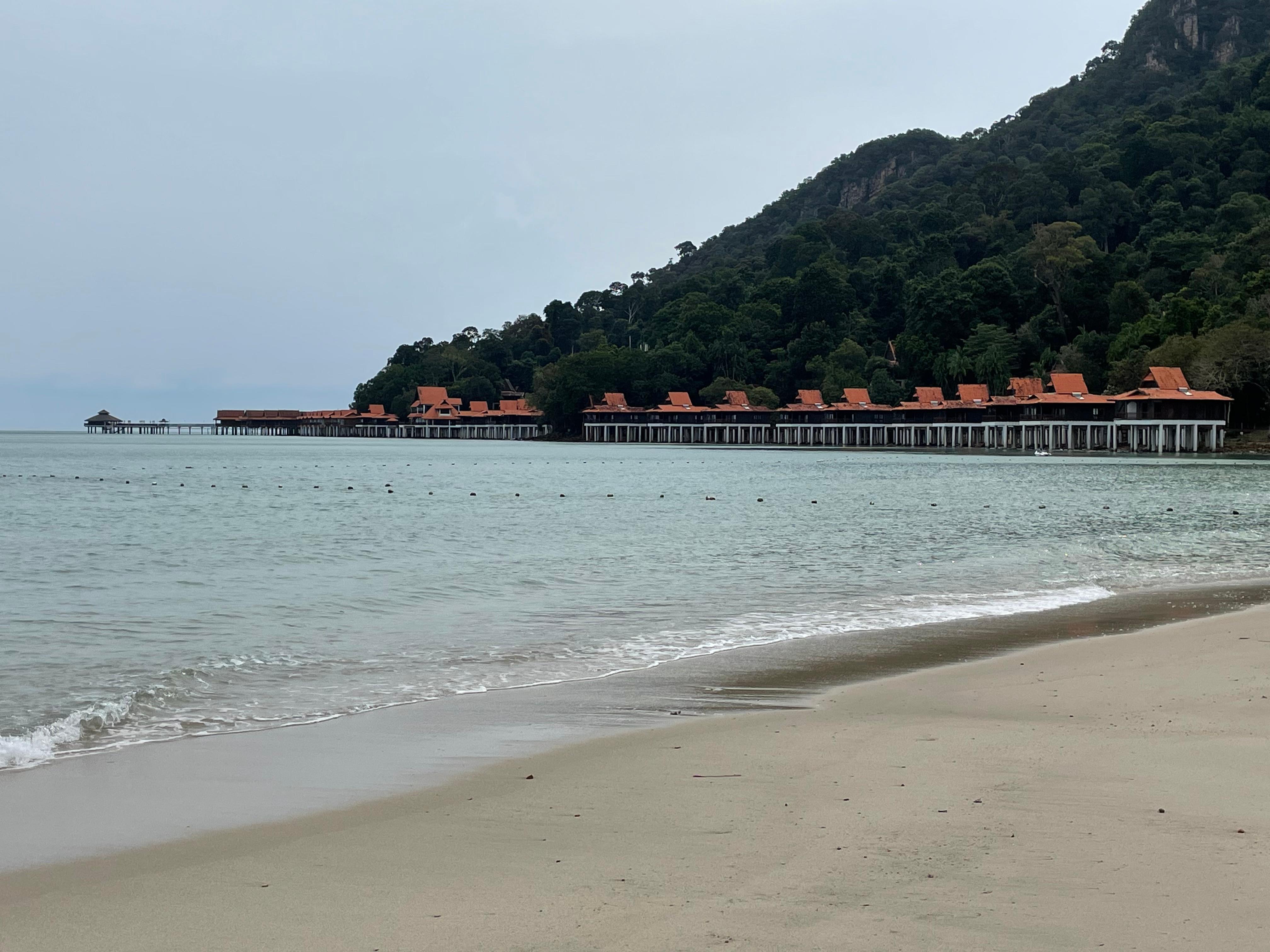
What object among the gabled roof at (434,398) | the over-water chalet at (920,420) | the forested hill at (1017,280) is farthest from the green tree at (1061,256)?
the gabled roof at (434,398)

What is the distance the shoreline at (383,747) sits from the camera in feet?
16.9

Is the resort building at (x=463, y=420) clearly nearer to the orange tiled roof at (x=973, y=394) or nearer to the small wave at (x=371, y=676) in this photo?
the orange tiled roof at (x=973, y=394)

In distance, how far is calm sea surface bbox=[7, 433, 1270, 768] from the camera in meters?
8.88

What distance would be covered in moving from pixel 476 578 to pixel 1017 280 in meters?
122

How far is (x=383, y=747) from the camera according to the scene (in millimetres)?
6664

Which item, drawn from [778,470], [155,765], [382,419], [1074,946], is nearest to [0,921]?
[155,765]

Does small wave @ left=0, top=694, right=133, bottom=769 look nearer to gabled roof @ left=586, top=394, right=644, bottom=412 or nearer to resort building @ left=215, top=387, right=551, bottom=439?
gabled roof @ left=586, top=394, right=644, bottom=412

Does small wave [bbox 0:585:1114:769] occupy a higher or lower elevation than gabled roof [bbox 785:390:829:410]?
lower

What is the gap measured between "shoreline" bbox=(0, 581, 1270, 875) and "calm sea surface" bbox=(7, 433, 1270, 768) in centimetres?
42

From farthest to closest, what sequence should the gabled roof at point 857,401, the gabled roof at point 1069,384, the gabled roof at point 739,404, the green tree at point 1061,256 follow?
the gabled roof at point 739,404, the gabled roof at point 857,401, the green tree at point 1061,256, the gabled roof at point 1069,384

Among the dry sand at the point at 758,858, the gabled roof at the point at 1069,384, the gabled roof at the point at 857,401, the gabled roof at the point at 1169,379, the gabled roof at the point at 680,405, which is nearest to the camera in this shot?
the dry sand at the point at 758,858

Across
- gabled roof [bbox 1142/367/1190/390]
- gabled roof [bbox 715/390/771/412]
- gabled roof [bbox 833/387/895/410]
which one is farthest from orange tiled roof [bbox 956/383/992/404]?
gabled roof [bbox 1142/367/1190/390]

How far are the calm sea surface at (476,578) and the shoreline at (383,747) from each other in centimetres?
42

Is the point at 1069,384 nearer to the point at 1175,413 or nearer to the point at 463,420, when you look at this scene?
the point at 1175,413
